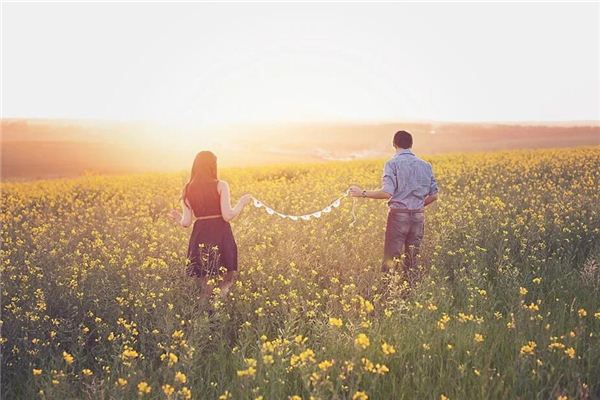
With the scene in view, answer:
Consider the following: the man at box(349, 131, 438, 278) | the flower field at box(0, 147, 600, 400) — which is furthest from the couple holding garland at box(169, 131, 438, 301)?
the flower field at box(0, 147, 600, 400)

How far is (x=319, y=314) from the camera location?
18.7ft

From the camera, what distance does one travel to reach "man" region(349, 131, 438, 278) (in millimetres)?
6715

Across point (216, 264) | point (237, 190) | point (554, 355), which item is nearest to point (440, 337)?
point (554, 355)

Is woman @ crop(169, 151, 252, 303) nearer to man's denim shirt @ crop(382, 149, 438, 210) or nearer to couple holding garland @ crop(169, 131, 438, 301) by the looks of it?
couple holding garland @ crop(169, 131, 438, 301)

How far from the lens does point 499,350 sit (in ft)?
15.0

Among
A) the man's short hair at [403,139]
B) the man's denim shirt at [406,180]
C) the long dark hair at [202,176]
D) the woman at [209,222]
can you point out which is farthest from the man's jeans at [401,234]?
the long dark hair at [202,176]

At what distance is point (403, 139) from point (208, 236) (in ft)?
8.12

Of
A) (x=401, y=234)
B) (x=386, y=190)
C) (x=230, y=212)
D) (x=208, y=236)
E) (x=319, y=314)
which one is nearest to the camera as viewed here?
(x=319, y=314)

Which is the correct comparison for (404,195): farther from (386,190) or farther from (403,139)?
(403,139)

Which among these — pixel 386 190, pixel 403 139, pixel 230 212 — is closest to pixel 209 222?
pixel 230 212

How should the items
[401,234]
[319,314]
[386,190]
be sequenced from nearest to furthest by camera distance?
1. [319,314]
2. [386,190]
3. [401,234]

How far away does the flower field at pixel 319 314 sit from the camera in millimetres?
4074

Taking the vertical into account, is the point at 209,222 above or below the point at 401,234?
above

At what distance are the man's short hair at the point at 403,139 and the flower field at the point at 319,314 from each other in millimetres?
1340
